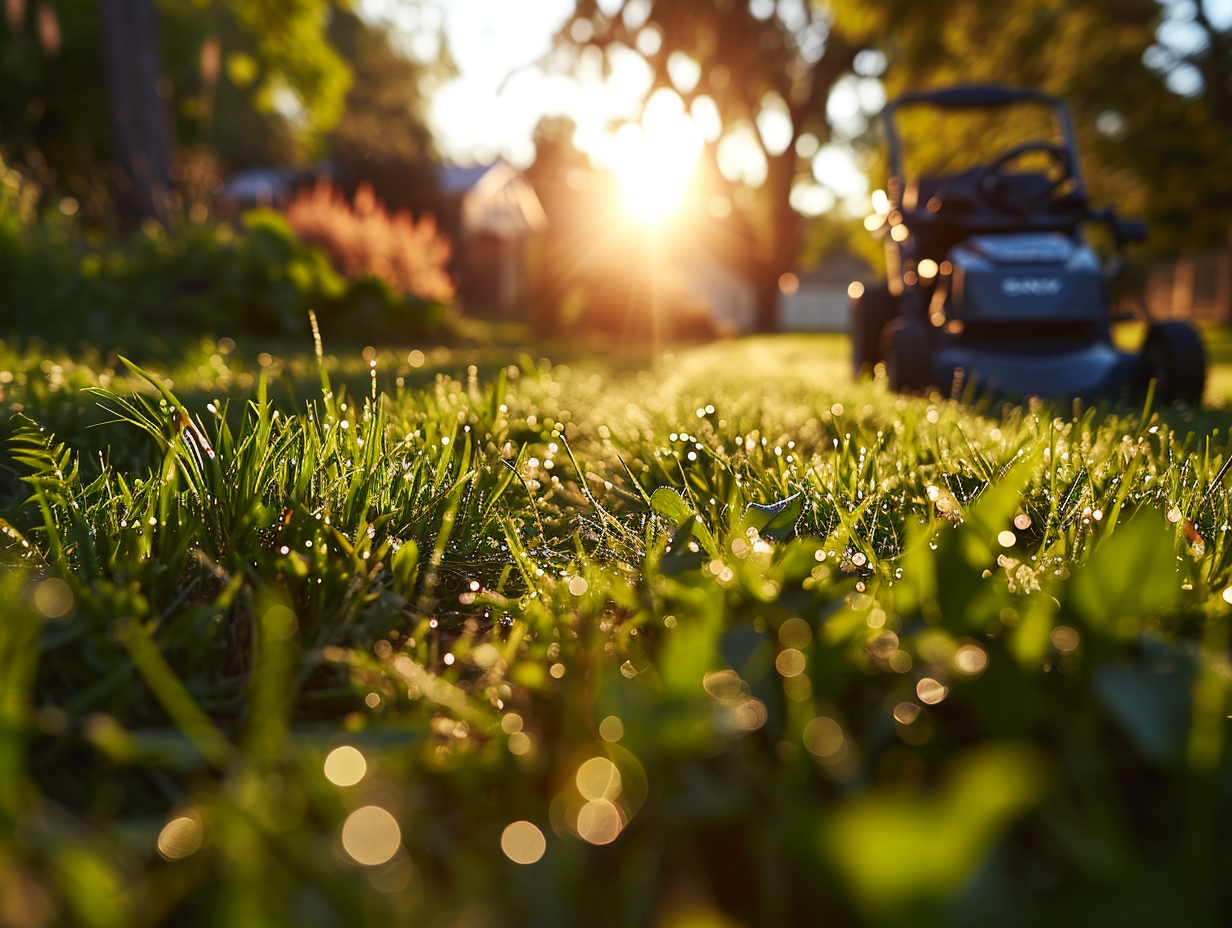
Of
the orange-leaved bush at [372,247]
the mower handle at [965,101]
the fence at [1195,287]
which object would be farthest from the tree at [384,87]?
the mower handle at [965,101]

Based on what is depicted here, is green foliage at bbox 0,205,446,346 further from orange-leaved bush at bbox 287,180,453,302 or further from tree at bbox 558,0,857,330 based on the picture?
tree at bbox 558,0,857,330

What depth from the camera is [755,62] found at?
18609mm

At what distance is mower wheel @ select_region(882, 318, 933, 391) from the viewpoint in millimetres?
4223

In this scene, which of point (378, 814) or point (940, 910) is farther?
point (378, 814)

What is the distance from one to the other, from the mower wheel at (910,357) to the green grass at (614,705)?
8.02 ft

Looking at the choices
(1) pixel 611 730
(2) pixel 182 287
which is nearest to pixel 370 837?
(1) pixel 611 730

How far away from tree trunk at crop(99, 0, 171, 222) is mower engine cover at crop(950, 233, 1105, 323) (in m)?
7.81

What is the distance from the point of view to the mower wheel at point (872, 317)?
546 centimetres

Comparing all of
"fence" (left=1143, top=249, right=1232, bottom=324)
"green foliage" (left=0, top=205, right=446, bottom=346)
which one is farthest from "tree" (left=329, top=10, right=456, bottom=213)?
"green foliage" (left=0, top=205, right=446, bottom=346)

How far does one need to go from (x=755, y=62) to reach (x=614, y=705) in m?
20.3

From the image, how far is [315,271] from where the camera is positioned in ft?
23.5

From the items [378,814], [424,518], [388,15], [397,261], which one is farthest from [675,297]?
[388,15]

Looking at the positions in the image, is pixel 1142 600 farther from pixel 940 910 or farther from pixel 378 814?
pixel 378 814

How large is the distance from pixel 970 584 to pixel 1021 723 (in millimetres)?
210
